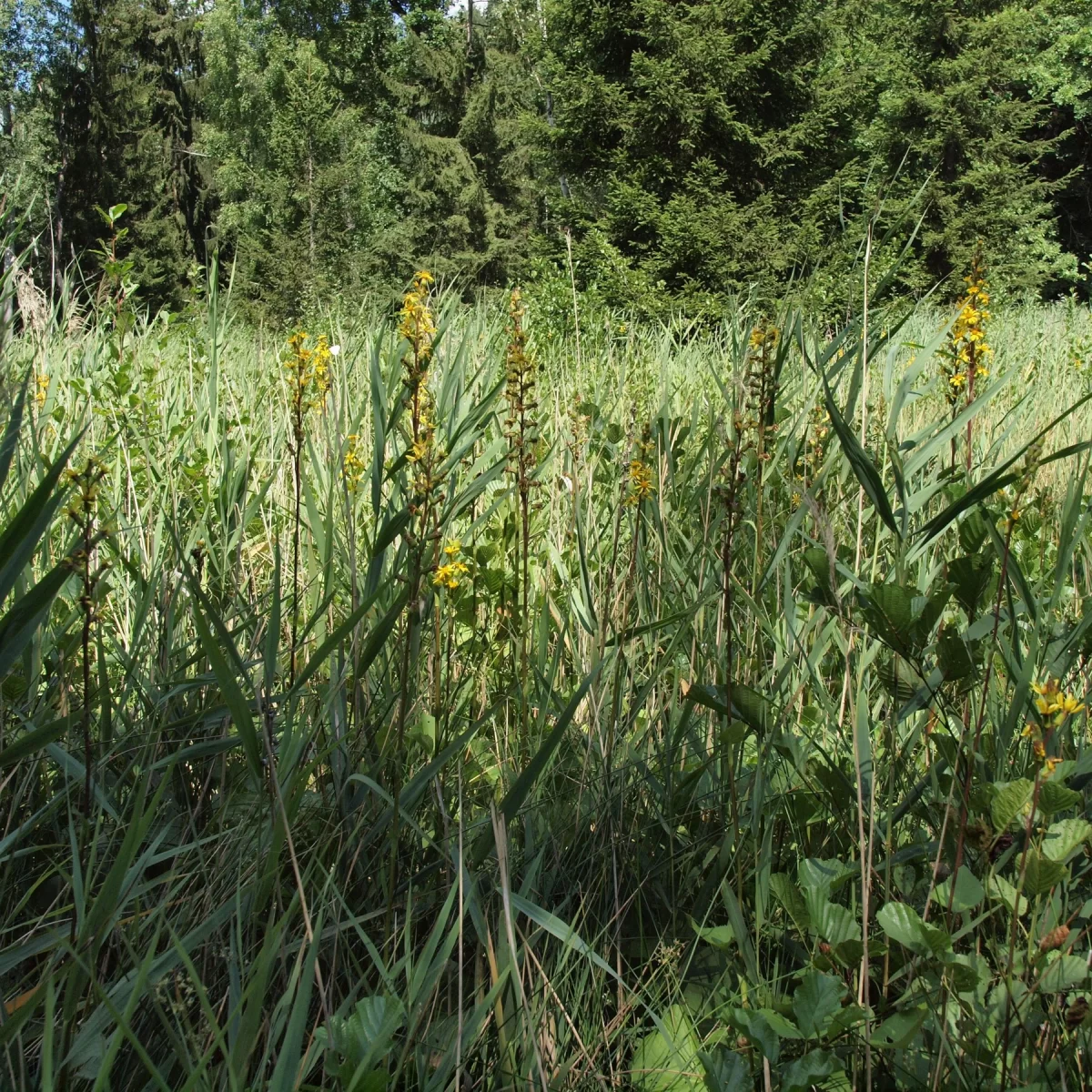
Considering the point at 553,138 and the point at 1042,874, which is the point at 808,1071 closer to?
the point at 1042,874

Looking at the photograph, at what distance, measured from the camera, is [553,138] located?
15.5 meters

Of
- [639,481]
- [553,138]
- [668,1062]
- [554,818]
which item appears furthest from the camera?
[553,138]

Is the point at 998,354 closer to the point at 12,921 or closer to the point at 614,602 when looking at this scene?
the point at 614,602

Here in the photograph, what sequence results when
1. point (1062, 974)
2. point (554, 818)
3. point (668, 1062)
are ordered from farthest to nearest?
point (554, 818) → point (668, 1062) → point (1062, 974)

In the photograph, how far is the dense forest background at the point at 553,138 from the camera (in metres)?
14.0

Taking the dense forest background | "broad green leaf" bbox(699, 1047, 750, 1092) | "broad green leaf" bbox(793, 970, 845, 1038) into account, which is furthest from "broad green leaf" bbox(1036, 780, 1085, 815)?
the dense forest background

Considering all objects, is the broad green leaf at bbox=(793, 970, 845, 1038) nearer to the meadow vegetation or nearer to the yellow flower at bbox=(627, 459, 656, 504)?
the meadow vegetation

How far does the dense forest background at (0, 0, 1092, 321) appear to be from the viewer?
46.0 ft

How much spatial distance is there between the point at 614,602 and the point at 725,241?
1314 centimetres

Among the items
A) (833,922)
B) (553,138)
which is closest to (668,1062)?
(833,922)

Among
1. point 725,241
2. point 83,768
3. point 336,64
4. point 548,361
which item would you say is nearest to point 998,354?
point 548,361

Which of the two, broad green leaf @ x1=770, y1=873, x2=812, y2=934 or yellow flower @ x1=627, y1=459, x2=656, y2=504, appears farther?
yellow flower @ x1=627, y1=459, x2=656, y2=504

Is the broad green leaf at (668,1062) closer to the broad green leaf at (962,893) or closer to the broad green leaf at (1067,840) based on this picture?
the broad green leaf at (962,893)

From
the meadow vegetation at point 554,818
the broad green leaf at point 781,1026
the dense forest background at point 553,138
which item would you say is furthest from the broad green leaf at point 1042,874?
the dense forest background at point 553,138
